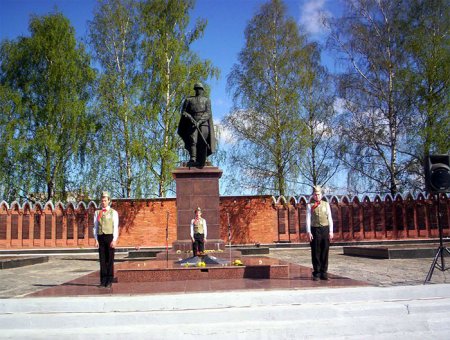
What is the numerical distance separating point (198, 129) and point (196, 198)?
1.93 m

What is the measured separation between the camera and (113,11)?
81.0 feet

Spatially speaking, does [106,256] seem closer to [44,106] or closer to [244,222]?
[244,222]

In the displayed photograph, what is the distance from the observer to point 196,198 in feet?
38.2

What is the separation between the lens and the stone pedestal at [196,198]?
452 inches

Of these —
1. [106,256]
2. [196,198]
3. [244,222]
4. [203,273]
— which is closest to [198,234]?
[196,198]

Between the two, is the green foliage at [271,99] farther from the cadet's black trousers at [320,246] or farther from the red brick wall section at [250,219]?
the cadet's black trousers at [320,246]

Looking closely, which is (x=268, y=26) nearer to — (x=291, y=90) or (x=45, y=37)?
(x=291, y=90)

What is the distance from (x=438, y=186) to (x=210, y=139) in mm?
6273

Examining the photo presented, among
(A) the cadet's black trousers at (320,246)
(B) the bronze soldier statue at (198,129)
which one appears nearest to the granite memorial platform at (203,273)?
(A) the cadet's black trousers at (320,246)

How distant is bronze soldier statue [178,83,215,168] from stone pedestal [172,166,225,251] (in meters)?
0.41

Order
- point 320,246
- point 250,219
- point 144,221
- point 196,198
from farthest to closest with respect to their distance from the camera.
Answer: point 250,219, point 144,221, point 196,198, point 320,246

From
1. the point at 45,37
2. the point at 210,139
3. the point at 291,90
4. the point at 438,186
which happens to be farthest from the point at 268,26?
the point at 438,186

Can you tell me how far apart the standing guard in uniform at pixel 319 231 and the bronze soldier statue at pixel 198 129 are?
500 cm

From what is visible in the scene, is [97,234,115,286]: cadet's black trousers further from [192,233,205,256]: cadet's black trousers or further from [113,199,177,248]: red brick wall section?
[113,199,177,248]: red brick wall section
